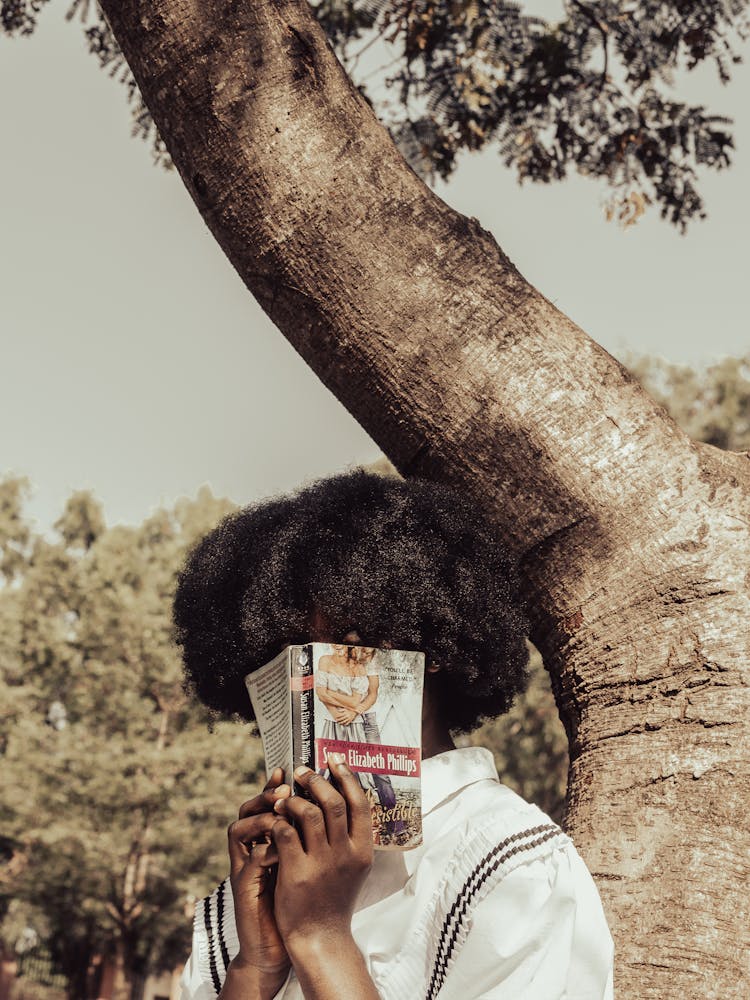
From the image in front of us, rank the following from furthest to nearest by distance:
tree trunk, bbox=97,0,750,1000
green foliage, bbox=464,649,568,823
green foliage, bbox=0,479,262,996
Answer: green foliage, bbox=464,649,568,823 → green foliage, bbox=0,479,262,996 → tree trunk, bbox=97,0,750,1000

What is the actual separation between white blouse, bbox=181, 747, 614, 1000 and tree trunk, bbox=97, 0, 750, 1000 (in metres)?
0.41

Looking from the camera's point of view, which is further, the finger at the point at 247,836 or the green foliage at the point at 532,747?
the green foliage at the point at 532,747

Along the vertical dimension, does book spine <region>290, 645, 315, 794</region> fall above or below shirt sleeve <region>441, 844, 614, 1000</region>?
above

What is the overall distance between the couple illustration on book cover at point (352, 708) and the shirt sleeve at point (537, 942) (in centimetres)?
23

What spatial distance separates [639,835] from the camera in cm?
218

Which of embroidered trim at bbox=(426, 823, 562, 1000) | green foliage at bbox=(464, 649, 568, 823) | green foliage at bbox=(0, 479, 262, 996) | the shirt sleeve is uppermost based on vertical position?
green foliage at bbox=(0, 479, 262, 996)

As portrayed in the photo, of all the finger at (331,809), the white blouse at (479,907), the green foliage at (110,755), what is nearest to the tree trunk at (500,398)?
the white blouse at (479,907)

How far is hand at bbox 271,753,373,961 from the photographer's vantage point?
1830 millimetres

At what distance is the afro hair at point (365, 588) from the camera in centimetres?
219

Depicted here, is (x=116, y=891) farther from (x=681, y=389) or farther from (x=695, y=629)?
(x=695, y=629)

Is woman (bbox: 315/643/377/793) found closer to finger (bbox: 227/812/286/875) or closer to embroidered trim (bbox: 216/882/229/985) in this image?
finger (bbox: 227/812/286/875)

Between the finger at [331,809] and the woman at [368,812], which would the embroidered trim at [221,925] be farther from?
the finger at [331,809]

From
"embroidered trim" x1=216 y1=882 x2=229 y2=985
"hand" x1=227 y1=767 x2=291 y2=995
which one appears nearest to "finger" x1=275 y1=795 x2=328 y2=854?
"hand" x1=227 y1=767 x2=291 y2=995

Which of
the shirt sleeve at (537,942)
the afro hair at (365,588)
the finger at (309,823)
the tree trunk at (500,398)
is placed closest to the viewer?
the shirt sleeve at (537,942)
